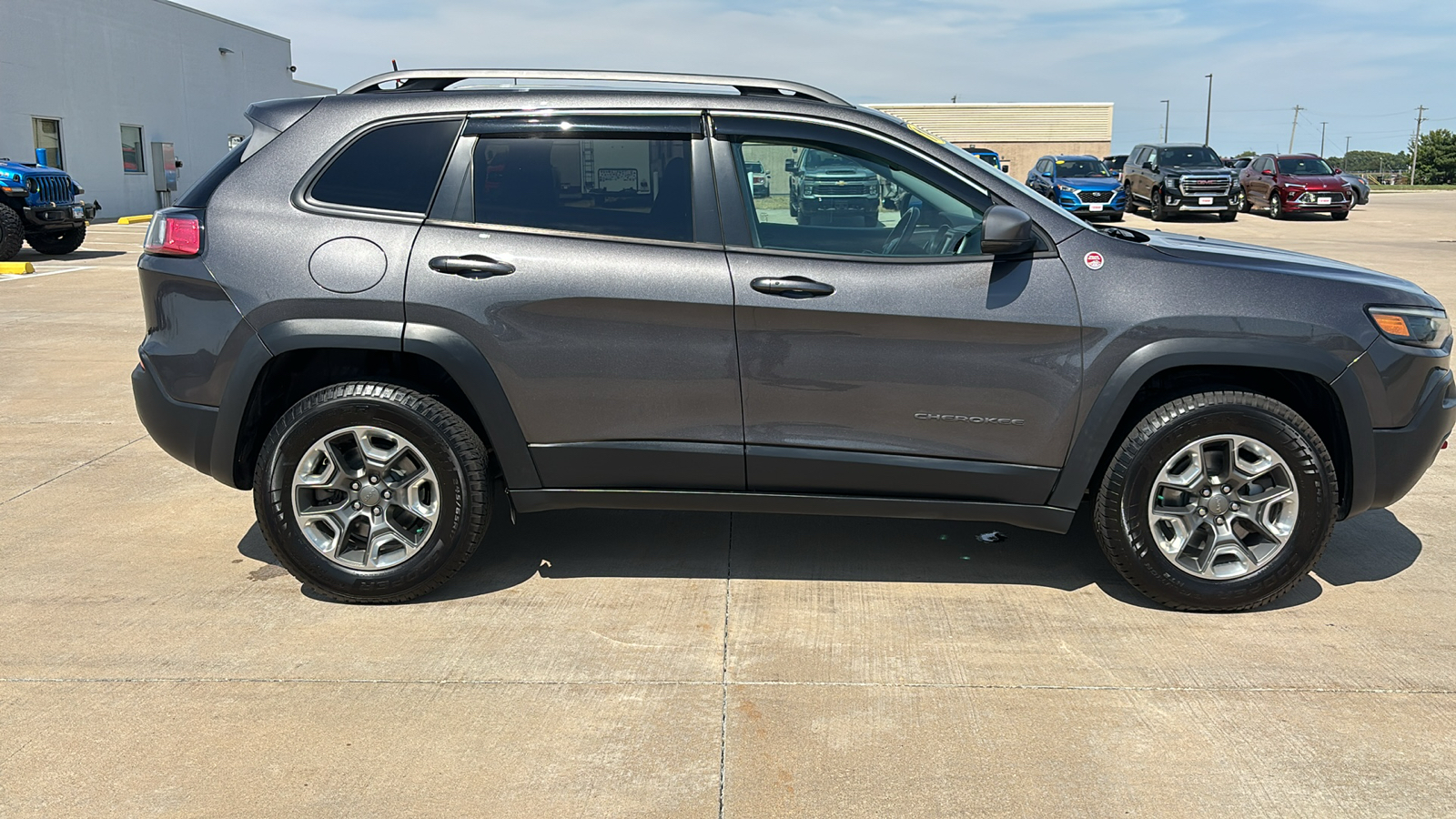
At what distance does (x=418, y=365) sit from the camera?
169 inches

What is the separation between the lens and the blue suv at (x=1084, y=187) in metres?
28.4

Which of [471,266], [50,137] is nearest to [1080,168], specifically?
[50,137]

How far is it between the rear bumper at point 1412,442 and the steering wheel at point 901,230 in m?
1.79

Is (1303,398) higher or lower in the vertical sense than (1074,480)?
higher

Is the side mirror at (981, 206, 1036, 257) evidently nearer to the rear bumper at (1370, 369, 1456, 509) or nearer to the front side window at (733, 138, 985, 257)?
the front side window at (733, 138, 985, 257)

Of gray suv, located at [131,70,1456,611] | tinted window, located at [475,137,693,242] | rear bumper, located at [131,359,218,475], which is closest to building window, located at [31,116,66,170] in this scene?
rear bumper, located at [131,359,218,475]

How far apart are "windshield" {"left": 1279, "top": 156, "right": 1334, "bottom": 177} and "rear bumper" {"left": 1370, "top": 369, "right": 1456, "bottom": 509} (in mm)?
29787

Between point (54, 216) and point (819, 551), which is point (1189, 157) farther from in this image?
point (819, 551)

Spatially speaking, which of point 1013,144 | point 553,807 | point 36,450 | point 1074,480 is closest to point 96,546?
point 36,450

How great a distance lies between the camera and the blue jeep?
16.5 metres

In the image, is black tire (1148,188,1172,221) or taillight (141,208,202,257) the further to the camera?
black tire (1148,188,1172,221)

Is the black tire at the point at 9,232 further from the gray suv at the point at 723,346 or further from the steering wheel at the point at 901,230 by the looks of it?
the steering wheel at the point at 901,230

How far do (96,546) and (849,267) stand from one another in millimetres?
3308

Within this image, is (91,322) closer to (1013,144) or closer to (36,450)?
(36,450)
